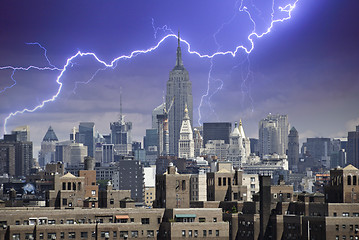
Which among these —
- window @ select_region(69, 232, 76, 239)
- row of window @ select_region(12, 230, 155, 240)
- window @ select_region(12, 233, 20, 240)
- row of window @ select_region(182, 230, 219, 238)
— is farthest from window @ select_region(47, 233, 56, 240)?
row of window @ select_region(182, 230, 219, 238)

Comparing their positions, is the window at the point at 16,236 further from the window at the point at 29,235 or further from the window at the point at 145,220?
the window at the point at 145,220

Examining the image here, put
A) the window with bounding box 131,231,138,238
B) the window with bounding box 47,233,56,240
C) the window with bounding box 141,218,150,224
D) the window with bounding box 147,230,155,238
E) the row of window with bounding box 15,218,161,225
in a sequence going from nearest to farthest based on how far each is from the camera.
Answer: the window with bounding box 47,233,56,240, the row of window with bounding box 15,218,161,225, the window with bounding box 131,231,138,238, the window with bounding box 147,230,155,238, the window with bounding box 141,218,150,224

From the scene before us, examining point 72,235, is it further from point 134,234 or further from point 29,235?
point 134,234

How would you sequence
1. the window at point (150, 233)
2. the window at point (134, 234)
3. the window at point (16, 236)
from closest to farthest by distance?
the window at point (16, 236) → the window at point (134, 234) → the window at point (150, 233)

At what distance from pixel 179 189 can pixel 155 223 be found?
917 cm

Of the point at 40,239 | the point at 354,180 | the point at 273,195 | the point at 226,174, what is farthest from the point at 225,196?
the point at 40,239

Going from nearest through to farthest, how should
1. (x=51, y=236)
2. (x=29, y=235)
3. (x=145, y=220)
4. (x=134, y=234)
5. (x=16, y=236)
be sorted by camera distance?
(x=16, y=236) → (x=29, y=235) → (x=51, y=236) → (x=134, y=234) → (x=145, y=220)

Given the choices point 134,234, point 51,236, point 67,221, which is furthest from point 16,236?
point 134,234

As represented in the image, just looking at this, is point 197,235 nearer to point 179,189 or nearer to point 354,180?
point 179,189

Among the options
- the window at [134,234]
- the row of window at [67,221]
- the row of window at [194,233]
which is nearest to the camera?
the row of window at [67,221]

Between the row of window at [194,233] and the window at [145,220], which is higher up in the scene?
the window at [145,220]

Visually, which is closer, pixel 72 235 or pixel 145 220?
pixel 72 235

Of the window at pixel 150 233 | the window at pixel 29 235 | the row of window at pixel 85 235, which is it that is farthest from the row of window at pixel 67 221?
the window at pixel 29 235

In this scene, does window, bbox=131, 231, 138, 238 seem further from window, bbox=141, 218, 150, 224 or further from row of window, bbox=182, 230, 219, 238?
row of window, bbox=182, 230, 219, 238
